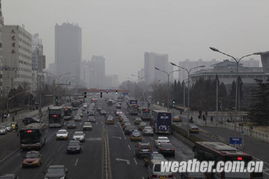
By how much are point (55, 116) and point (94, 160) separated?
32.1 metres

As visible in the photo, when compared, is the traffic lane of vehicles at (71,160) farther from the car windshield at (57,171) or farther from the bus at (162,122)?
the bus at (162,122)

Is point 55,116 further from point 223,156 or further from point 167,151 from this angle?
point 223,156

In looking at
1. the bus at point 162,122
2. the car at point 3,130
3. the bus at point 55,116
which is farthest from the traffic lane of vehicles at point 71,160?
the bus at point 55,116

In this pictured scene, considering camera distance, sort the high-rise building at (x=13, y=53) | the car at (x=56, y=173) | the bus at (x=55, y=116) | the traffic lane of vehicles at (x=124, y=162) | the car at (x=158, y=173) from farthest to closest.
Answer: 1. the high-rise building at (x=13, y=53)
2. the bus at (x=55, y=116)
3. the traffic lane of vehicles at (x=124, y=162)
4. the car at (x=56, y=173)
5. the car at (x=158, y=173)

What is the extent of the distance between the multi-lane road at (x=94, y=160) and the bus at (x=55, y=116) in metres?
13.4

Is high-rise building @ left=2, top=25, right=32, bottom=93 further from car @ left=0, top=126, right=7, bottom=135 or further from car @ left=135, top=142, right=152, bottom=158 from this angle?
car @ left=135, top=142, right=152, bottom=158

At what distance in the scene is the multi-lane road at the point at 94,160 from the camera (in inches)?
1104

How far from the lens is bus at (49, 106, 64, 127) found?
63812mm

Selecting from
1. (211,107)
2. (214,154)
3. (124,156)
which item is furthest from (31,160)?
(211,107)

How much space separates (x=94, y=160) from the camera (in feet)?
112

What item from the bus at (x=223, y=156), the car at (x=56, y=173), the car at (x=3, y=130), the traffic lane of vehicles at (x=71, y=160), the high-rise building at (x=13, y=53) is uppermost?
the high-rise building at (x=13, y=53)

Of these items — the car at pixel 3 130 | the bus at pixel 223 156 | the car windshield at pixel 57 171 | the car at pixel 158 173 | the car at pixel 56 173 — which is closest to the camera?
the bus at pixel 223 156

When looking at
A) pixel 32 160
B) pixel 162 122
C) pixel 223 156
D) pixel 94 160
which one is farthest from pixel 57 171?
pixel 162 122

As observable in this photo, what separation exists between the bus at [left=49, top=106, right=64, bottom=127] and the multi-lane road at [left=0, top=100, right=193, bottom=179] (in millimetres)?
13404
